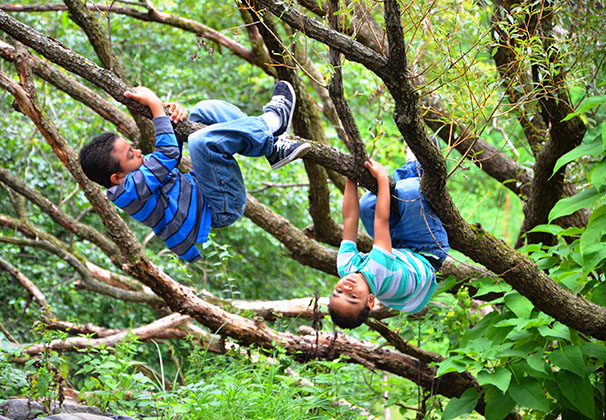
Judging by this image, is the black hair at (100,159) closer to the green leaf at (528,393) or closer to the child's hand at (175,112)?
the child's hand at (175,112)

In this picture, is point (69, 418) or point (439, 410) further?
point (439, 410)

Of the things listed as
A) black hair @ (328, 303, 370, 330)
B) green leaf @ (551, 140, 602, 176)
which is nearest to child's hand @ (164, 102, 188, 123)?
black hair @ (328, 303, 370, 330)

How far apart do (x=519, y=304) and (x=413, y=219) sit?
87 cm

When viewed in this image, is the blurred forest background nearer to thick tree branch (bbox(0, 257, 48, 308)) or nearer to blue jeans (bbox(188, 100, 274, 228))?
thick tree branch (bbox(0, 257, 48, 308))

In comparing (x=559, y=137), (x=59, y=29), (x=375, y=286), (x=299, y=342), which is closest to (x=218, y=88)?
(x=59, y=29)

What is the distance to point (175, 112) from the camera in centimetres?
301

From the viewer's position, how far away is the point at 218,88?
957 cm

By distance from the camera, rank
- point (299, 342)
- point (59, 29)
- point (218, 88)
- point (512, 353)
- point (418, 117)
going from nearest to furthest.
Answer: point (418, 117), point (512, 353), point (299, 342), point (59, 29), point (218, 88)

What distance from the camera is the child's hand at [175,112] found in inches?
118

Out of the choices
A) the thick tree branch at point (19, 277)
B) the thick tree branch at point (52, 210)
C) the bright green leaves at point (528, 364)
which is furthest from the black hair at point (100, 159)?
the thick tree branch at point (19, 277)

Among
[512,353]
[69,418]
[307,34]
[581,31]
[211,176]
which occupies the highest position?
[581,31]

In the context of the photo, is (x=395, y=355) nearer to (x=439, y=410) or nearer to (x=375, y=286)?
(x=439, y=410)

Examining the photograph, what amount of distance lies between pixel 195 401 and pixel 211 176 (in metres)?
1.11

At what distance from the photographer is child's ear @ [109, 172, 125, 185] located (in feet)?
10.4
